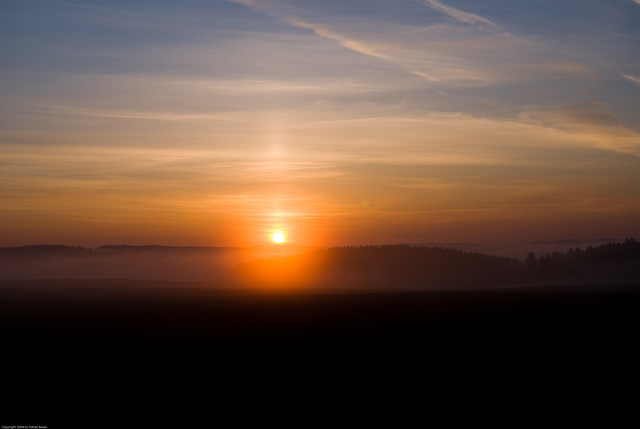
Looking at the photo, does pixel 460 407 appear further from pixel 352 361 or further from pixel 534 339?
pixel 534 339

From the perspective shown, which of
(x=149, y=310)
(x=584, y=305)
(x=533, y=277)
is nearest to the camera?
(x=584, y=305)

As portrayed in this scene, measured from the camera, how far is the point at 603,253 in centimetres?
19038

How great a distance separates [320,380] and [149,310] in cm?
4239

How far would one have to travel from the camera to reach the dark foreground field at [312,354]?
1059 inches

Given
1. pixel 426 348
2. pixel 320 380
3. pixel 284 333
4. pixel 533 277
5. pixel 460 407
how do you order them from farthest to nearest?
pixel 533 277 → pixel 284 333 → pixel 426 348 → pixel 320 380 → pixel 460 407

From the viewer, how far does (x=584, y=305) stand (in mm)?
62094

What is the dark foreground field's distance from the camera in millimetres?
26891

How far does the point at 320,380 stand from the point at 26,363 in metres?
12.9

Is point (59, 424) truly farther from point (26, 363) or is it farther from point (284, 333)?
point (284, 333)

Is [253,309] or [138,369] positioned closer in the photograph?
[138,369]

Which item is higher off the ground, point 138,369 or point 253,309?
point 253,309

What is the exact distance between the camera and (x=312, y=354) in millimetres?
34406

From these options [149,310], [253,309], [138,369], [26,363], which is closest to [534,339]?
[138,369]

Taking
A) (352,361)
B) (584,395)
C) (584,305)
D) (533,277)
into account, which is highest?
(533,277)
